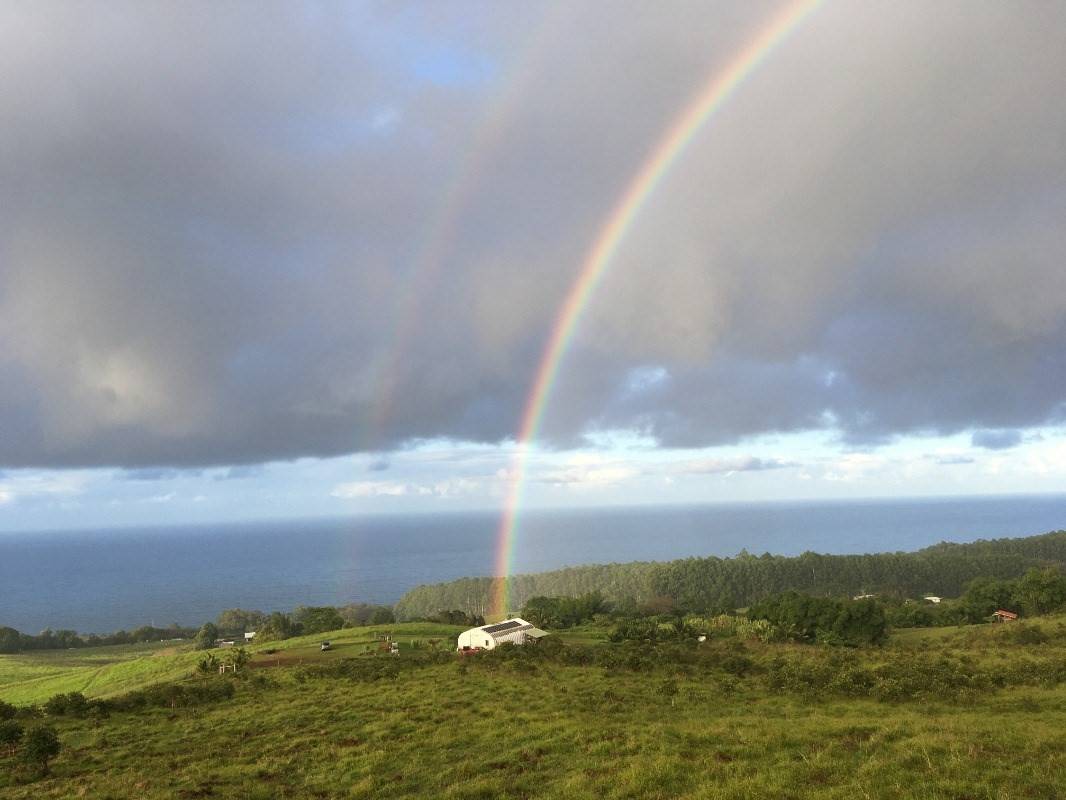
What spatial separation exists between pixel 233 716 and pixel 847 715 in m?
21.6

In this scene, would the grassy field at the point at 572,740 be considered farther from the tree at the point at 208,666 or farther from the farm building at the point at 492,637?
the farm building at the point at 492,637

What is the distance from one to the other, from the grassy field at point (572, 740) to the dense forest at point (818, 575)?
311 ft

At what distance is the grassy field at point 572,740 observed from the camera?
12094mm

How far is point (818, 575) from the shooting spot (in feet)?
446

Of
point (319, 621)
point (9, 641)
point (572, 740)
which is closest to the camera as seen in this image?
point (572, 740)

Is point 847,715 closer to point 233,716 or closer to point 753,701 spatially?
point 753,701

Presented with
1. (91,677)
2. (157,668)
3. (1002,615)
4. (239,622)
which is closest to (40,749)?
(157,668)

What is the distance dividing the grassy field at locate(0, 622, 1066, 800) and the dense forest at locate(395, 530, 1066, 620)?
311ft

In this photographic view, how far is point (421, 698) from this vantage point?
25.6 m

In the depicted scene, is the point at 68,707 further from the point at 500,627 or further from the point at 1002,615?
the point at 1002,615

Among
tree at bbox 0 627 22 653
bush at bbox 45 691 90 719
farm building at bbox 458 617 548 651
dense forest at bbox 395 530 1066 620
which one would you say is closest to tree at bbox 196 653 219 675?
bush at bbox 45 691 90 719

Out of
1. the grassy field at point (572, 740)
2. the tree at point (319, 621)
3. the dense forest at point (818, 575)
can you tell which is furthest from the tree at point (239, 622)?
the grassy field at point (572, 740)

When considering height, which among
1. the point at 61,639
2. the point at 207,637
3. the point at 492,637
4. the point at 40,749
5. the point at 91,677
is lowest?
the point at 207,637

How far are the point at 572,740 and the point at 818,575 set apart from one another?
13622cm
